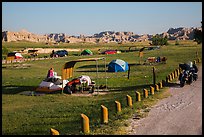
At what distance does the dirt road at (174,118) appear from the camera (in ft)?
35.3

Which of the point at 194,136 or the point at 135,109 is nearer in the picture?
the point at 194,136

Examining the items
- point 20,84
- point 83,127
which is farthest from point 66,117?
point 20,84

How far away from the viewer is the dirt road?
10773mm

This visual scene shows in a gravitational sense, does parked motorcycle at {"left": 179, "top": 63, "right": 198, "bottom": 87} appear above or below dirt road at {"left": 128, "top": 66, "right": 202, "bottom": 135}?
above

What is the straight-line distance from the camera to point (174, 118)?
12.4 m

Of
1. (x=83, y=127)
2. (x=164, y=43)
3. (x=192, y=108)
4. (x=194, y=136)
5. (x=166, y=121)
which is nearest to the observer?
(x=194, y=136)

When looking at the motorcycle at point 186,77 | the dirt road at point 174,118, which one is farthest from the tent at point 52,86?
the dirt road at point 174,118

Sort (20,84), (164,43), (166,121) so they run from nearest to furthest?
1. (166,121)
2. (20,84)
3. (164,43)

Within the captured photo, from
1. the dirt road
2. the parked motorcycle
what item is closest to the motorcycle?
the parked motorcycle

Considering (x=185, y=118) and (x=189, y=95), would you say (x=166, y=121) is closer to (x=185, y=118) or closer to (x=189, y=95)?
(x=185, y=118)

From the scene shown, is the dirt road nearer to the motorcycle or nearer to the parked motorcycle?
the motorcycle

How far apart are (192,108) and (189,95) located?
3.39 m

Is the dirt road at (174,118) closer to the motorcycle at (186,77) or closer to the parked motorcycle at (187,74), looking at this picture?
the motorcycle at (186,77)

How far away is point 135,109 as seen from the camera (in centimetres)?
1438
